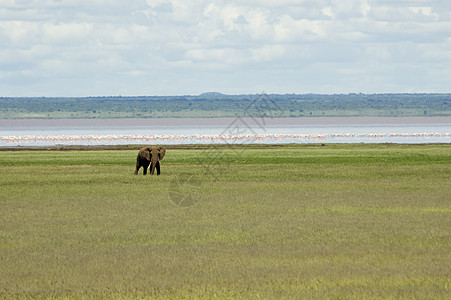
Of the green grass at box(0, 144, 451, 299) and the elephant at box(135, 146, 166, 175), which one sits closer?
the green grass at box(0, 144, 451, 299)

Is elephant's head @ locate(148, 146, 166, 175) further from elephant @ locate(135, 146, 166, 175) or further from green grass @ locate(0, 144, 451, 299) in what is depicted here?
green grass @ locate(0, 144, 451, 299)

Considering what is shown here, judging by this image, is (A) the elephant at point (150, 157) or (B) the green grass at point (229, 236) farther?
(A) the elephant at point (150, 157)

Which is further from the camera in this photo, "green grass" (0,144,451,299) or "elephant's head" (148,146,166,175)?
"elephant's head" (148,146,166,175)

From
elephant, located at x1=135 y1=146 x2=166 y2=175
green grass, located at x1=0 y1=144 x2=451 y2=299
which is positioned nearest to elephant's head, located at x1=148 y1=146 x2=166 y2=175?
elephant, located at x1=135 y1=146 x2=166 y2=175

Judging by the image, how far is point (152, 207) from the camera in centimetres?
2873

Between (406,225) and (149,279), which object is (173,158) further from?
(149,279)

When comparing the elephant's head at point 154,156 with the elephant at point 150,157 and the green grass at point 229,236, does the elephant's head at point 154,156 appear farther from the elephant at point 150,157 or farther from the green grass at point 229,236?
the green grass at point 229,236

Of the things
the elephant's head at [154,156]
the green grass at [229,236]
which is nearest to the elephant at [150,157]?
the elephant's head at [154,156]

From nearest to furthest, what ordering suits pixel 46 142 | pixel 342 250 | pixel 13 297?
pixel 13 297 → pixel 342 250 → pixel 46 142

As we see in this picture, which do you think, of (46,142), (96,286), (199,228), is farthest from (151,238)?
(46,142)

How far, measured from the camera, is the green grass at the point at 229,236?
52.5ft

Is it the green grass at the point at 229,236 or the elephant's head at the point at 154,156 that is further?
the elephant's head at the point at 154,156

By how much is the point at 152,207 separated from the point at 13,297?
1358cm

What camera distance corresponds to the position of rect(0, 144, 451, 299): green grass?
16.0 meters
